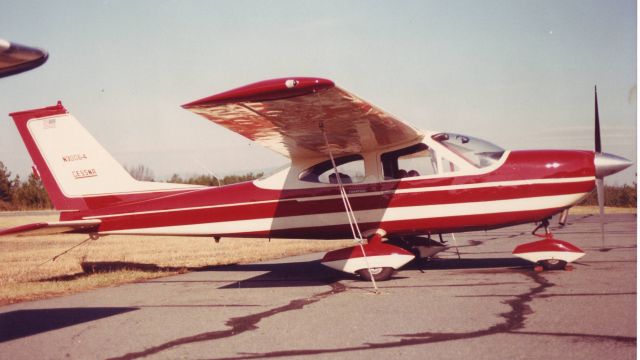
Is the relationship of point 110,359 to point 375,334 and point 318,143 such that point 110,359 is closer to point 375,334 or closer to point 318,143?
point 375,334

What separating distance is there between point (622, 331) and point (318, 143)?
545cm

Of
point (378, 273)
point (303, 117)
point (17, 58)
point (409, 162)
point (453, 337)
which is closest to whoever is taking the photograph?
point (17, 58)

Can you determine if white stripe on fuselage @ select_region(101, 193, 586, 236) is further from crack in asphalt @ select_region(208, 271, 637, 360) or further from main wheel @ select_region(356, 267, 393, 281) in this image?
crack in asphalt @ select_region(208, 271, 637, 360)

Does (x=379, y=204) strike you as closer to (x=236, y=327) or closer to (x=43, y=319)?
(x=236, y=327)

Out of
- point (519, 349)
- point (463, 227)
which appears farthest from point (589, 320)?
point (463, 227)

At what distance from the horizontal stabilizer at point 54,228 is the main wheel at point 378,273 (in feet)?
16.6

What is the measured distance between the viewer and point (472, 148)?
8.42 meters

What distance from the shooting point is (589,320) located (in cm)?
472

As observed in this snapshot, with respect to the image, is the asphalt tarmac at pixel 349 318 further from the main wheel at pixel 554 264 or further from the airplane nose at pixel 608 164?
the airplane nose at pixel 608 164

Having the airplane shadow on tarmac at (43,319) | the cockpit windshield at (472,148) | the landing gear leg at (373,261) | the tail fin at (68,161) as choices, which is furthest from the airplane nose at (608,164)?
the tail fin at (68,161)

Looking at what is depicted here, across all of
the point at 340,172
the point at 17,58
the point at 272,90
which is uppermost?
the point at 17,58

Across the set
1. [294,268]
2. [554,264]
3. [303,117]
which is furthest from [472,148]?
[294,268]

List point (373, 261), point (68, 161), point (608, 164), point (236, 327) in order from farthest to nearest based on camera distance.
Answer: point (68, 161), point (373, 261), point (608, 164), point (236, 327)

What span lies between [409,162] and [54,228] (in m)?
6.18
